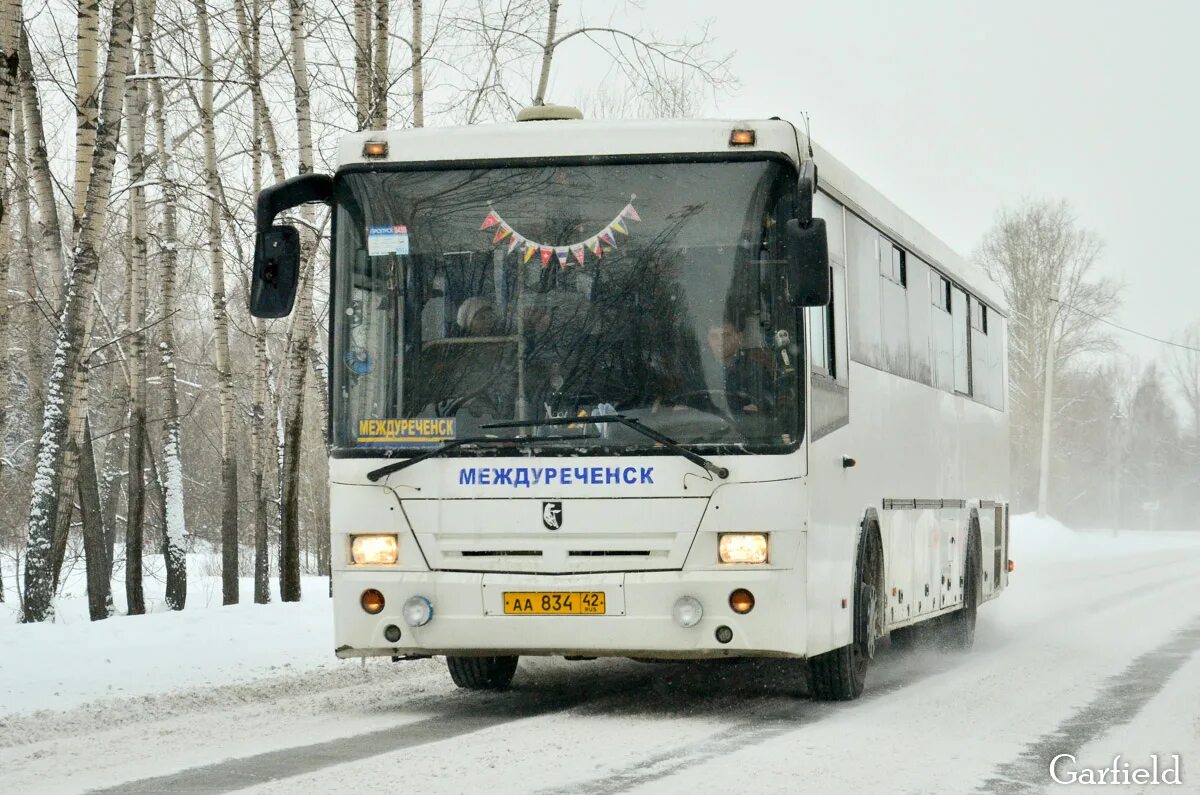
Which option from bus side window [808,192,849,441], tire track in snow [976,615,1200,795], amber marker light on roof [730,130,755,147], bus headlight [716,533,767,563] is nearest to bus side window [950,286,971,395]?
tire track in snow [976,615,1200,795]

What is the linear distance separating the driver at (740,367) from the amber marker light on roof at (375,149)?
2.10 m

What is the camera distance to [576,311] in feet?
30.2

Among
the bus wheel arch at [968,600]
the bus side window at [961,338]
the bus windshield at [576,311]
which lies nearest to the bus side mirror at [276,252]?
the bus windshield at [576,311]

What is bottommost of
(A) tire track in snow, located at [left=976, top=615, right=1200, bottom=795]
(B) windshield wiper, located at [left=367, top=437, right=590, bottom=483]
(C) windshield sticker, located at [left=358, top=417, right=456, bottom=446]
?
(A) tire track in snow, located at [left=976, top=615, right=1200, bottom=795]

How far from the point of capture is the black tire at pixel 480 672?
421 inches

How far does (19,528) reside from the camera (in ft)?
136

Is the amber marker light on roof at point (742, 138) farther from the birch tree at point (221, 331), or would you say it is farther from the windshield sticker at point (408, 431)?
the birch tree at point (221, 331)

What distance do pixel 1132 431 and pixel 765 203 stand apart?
11562cm

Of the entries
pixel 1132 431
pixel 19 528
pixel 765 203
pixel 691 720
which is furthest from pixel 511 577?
pixel 1132 431

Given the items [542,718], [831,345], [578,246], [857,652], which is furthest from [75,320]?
[857,652]

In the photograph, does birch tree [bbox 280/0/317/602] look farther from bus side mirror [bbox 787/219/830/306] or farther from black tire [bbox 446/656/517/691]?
bus side mirror [bbox 787/219/830/306]

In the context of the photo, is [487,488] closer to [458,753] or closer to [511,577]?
[511,577]

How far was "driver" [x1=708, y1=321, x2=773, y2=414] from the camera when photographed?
9031mm

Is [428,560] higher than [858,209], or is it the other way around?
[858,209]
